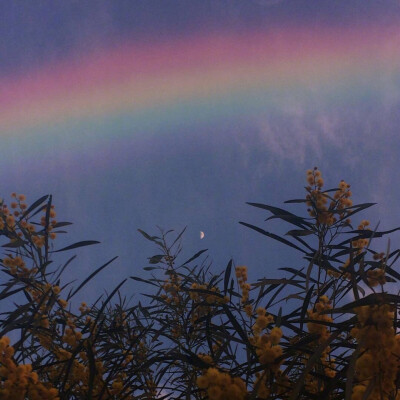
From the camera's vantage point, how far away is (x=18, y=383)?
98 centimetres

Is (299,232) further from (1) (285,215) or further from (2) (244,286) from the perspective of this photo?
(2) (244,286)

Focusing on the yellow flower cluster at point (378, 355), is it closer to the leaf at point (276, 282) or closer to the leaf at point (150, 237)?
the leaf at point (276, 282)

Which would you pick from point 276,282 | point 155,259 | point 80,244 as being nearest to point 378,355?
point 276,282

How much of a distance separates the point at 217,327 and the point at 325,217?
670 millimetres

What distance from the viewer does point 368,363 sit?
0.85m

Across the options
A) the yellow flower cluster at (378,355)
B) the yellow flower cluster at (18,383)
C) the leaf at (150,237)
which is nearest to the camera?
the yellow flower cluster at (378,355)

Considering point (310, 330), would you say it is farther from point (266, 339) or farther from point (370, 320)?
point (370, 320)

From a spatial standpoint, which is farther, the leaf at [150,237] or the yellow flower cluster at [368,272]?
the leaf at [150,237]

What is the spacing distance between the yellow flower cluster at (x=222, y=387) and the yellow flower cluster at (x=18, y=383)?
0.38m

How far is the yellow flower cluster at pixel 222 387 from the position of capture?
0.87 m

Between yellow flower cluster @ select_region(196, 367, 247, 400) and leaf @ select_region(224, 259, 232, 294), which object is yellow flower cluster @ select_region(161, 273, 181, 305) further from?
yellow flower cluster @ select_region(196, 367, 247, 400)

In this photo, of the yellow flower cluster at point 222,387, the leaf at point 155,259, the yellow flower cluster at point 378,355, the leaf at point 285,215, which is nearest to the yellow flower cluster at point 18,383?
the yellow flower cluster at point 222,387

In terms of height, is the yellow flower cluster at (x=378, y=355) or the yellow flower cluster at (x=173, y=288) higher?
the yellow flower cluster at (x=173, y=288)

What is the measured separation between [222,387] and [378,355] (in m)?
0.31
